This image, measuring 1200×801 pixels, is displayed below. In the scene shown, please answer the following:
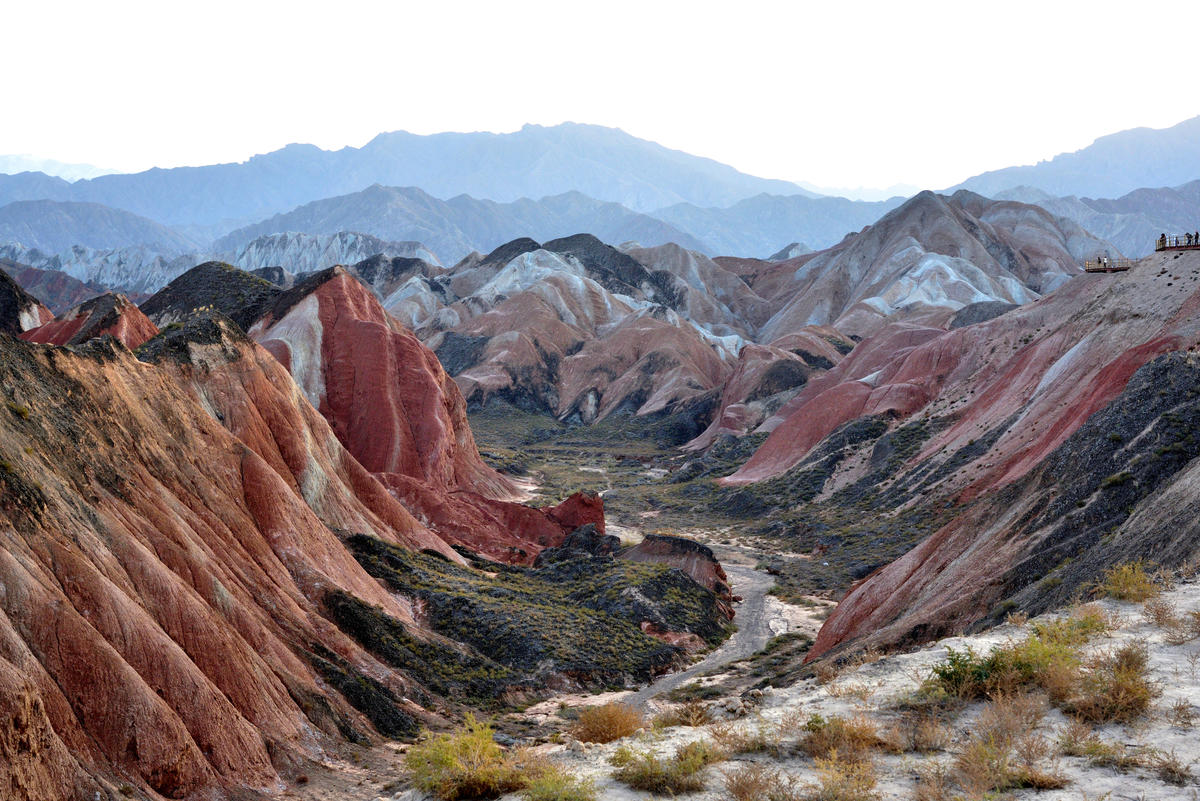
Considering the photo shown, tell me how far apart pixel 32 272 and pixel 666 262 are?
12334 centimetres

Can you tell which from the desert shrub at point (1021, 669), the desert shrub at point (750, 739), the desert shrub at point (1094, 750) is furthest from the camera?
the desert shrub at point (1021, 669)

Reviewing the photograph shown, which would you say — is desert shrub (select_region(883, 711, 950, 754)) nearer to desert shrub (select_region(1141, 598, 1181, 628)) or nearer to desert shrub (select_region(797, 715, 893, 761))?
desert shrub (select_region(797, 715, 893, 761))

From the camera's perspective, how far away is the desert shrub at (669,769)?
9.98 meters

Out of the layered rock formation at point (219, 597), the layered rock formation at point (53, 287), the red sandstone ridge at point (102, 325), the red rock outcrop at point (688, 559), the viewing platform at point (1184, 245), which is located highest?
the layered rock formation at point (53, 287)

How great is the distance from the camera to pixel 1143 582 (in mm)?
14266

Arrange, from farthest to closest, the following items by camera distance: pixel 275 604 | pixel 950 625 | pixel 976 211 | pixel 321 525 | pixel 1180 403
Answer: pixel 976 211 → pixel 321 525 → pixel 1180 403 → pixel 275 604 → pixel 950 625

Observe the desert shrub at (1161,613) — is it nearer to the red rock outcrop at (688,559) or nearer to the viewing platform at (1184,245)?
Result: the red rock outcrop at (688,559)

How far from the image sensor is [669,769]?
10180 millimetres

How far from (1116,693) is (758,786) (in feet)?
15.0

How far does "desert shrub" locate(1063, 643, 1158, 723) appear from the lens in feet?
→ 33.6

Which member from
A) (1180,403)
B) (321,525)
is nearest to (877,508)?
(1180,403)

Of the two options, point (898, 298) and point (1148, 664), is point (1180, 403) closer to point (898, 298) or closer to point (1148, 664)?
point (1148, 664)

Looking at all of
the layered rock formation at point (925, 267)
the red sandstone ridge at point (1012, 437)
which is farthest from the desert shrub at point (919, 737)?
the layered rock formation at point (925, 267)

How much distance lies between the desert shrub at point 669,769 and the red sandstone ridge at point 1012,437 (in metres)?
9.63
